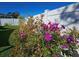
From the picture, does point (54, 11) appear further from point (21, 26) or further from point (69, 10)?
point (21, 26)

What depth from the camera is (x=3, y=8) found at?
3.07 meters

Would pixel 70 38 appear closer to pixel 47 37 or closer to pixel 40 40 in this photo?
pixel 47 37

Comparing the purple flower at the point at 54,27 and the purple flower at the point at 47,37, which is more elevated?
the purple flower at the point at 54,27

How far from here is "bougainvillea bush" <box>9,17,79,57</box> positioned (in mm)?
3049

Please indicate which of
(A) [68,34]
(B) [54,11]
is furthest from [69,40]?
(B) [54,11]

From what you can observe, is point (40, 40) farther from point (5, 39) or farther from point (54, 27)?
point (5, 39)

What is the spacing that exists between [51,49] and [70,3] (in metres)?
0.76

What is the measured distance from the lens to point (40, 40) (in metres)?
3.06

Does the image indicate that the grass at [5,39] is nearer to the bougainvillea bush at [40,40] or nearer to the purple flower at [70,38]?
the bougainvillea bush at [40,40]

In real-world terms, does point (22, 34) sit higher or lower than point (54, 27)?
lower

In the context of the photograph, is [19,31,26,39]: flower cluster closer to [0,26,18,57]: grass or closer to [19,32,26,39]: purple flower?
[19,32,26,39]: purple flower

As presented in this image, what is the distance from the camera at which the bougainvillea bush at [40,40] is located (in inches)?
120

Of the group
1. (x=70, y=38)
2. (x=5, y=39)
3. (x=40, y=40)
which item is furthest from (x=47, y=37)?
(x=5, y=39)

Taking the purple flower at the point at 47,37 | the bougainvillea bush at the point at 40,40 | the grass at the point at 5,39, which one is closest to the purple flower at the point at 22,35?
the bougainvillea bush at the point at 40,40
